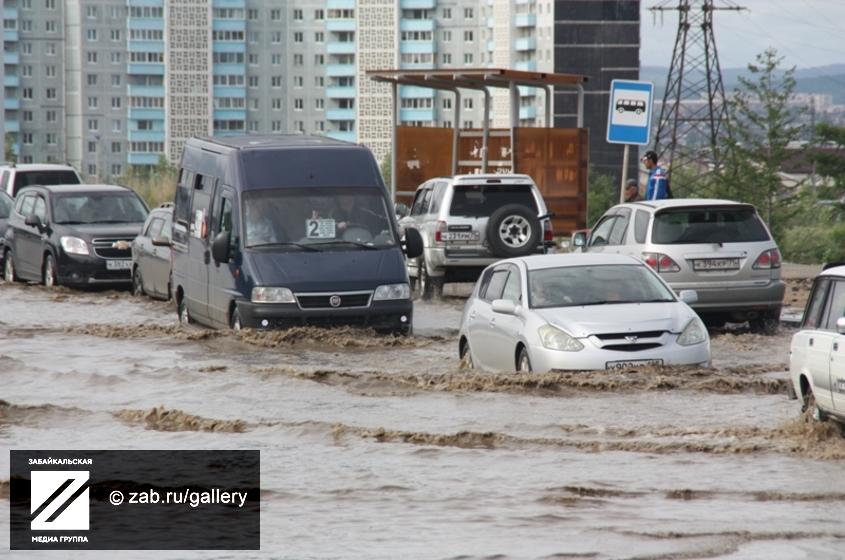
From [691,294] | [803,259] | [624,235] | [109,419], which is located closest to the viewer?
[109,419]

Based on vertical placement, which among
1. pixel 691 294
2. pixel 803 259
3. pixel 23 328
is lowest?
pixel 803 259

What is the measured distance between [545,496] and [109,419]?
4.93 m

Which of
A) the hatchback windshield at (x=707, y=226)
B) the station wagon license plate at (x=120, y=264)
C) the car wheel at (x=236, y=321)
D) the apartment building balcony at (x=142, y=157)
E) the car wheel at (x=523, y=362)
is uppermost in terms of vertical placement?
the hatchback windshield at (x=707, y=226)

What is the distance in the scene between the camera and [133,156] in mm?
161750

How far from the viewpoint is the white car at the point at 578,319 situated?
14.3m

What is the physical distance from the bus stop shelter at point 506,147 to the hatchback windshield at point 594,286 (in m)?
13.9

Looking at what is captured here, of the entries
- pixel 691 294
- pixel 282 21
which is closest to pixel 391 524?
pixel 691 294

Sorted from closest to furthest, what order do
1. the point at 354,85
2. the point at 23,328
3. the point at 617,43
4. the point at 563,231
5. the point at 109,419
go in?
the point at 109,419, the point at 23,328, the point at 563,231, the point at 617,43, the point at 354,85

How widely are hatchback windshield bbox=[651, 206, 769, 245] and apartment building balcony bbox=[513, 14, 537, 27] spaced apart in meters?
140

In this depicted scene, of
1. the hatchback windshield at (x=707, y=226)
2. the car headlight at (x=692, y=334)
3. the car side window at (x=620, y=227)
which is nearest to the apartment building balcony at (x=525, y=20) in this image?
the car side window at (x=620, y=227)

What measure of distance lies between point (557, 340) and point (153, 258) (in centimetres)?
1280

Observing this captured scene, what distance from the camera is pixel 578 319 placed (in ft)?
47.6

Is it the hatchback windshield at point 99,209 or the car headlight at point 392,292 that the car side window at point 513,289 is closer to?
the car headlight at point 392,292

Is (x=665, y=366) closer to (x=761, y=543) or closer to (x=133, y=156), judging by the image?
(x=761, y=543)
